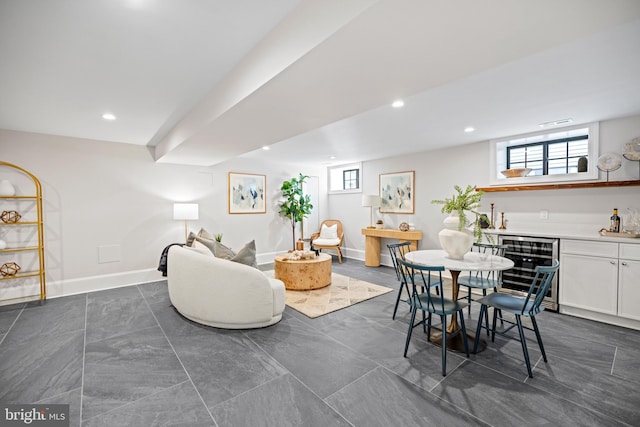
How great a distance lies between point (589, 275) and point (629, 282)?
12.3 inches

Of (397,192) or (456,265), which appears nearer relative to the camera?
(456,265)

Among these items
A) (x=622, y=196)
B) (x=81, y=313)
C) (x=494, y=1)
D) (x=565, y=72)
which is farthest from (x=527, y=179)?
(x=81, y=313)

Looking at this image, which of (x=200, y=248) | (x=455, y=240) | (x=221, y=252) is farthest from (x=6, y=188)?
(x=455, y=240)

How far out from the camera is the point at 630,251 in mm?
2988

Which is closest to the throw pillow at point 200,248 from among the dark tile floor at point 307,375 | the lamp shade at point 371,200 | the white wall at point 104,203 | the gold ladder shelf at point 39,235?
the dark tile floor at point 307,375

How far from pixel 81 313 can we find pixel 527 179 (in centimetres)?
623

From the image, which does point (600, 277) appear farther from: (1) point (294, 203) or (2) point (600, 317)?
(1) point (294, 203)

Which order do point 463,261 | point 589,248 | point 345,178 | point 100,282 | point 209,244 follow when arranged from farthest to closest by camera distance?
1. point 345,178
2. point 100,282
3. point 209,244
4. point 589,248
5. point 463,261

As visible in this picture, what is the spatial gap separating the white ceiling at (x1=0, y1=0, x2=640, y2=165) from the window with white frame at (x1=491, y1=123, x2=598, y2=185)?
0.39 m

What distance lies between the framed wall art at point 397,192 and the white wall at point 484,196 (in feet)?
0.39

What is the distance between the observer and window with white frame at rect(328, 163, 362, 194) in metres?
6.97

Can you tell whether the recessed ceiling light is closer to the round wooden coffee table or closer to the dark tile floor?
the dark tile floor

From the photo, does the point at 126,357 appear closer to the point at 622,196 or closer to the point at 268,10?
the point at 268,10

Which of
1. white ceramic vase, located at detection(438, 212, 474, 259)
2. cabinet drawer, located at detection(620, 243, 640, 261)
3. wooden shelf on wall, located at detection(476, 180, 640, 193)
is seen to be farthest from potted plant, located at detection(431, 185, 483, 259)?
wooden shelf on wall, located at detection(476, 180, 640, 193)
